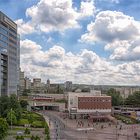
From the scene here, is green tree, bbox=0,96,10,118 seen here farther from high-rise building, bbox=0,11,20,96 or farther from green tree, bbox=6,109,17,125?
high-rise building, bbox=0,11,20,96

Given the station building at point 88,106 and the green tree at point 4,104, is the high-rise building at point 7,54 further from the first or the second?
the station building at point 88,106

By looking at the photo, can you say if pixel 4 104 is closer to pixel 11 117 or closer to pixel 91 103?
pixel 11 117

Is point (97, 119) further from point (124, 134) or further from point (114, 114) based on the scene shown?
point (124, 134)

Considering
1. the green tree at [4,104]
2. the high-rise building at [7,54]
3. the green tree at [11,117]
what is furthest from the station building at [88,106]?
the green tree at [11,117]

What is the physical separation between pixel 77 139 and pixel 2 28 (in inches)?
2350

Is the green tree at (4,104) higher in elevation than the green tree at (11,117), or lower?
higher

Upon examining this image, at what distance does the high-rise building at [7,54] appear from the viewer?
134875mm

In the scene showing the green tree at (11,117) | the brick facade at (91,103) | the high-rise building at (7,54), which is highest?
the high-rise building at (7,54)

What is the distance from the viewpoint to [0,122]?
211ft

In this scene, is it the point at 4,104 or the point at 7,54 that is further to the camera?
the point at 7,54

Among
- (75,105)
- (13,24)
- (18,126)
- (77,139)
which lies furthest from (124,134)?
(13,24)

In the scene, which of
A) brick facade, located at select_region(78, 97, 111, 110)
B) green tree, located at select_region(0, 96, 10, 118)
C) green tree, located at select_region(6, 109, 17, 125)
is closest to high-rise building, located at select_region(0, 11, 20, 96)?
green tree, located at select_region(0, 96, 10, 118)

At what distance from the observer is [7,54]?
140 meters

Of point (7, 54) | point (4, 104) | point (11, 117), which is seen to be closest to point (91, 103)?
point (7, 54)
